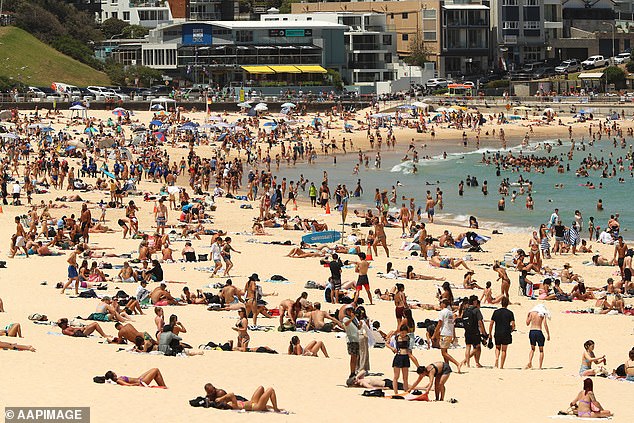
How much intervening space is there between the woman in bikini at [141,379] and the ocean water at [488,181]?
21.4 m

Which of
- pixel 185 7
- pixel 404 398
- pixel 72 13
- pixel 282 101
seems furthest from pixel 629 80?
pixel 404 398

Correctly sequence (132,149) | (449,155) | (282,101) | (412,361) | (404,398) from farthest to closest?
(282,101)
(449,155)
(132,149)
(412,361)
(404,398)

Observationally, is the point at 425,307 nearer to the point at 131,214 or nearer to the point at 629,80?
the point at 131,214

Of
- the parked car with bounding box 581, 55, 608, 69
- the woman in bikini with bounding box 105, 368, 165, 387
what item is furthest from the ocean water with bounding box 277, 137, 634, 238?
the parked car with bounding box 581, 55, 608, 69

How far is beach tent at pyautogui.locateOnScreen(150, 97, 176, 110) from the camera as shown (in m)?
71.4

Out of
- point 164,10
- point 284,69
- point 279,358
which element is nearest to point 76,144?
point 279,358

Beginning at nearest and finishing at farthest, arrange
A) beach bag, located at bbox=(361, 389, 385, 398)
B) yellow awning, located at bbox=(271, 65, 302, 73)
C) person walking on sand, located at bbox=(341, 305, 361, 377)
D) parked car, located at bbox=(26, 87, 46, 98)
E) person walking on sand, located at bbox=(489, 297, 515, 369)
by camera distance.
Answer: beach bag, located at bbox=(361, 389, 385, 398)
person walking on sand, located at bbox=(341, 305, 361, 377)
person walking on sand, located at bbox=(489, 297, 515, 369)
parked car, located at bbox=(26, 87, 46, 98)
yellow awning, located at bbox=(271, 65, 302, 73)

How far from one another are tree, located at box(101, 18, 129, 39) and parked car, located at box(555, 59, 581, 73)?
1481 inches

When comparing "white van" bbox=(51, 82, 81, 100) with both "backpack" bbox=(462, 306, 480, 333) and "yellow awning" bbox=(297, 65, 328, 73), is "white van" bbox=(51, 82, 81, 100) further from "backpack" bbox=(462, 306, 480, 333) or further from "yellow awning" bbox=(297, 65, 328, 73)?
"backpack" bbox=(462, 306, 480, 333)

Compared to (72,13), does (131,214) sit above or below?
below

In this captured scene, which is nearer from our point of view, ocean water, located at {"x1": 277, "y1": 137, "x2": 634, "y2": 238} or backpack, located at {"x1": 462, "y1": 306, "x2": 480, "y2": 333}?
backpack, located at {"x1": 462, "y1": 306, "x2": 480, "y2": 333}

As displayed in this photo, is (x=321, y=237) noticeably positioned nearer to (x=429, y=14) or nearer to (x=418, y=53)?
(x=418, y=53)

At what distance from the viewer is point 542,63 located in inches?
3856

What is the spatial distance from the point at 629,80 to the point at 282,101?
29.0 metres
